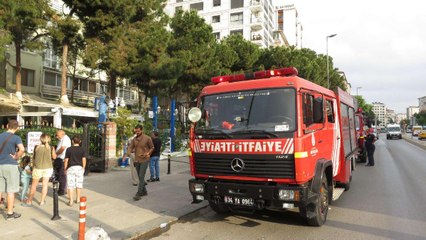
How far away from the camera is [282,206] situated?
5590 millimetres

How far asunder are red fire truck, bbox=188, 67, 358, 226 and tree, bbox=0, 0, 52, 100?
16.3 meters

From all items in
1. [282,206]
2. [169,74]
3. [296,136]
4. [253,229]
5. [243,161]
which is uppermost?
[169,74]

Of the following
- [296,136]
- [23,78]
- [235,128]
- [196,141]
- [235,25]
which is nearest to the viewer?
[296,136]

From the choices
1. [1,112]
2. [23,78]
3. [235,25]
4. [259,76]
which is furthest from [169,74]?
[235,25]

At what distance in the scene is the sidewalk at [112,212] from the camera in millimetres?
5969

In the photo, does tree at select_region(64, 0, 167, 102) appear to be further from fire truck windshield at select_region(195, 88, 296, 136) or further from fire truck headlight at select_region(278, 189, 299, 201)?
fire truck headlight at select_region(278, 189, 299, 201)

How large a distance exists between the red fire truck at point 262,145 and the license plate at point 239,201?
0.02 m

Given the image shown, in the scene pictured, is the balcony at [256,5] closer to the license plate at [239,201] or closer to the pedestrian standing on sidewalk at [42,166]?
the pedestrian standing on sidewalk at [42,166]

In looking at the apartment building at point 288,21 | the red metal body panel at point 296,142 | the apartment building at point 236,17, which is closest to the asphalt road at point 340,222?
the red metal body panel at point 296,142

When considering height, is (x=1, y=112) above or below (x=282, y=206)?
above

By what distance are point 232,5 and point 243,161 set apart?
56.7m

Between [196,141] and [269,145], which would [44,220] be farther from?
[269,145]

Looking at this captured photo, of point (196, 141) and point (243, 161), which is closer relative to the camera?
point (243, 161)

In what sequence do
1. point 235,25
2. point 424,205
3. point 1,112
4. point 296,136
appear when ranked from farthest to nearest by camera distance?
point 235,25 < point 1,112 < point 424,205 < point 296,136
